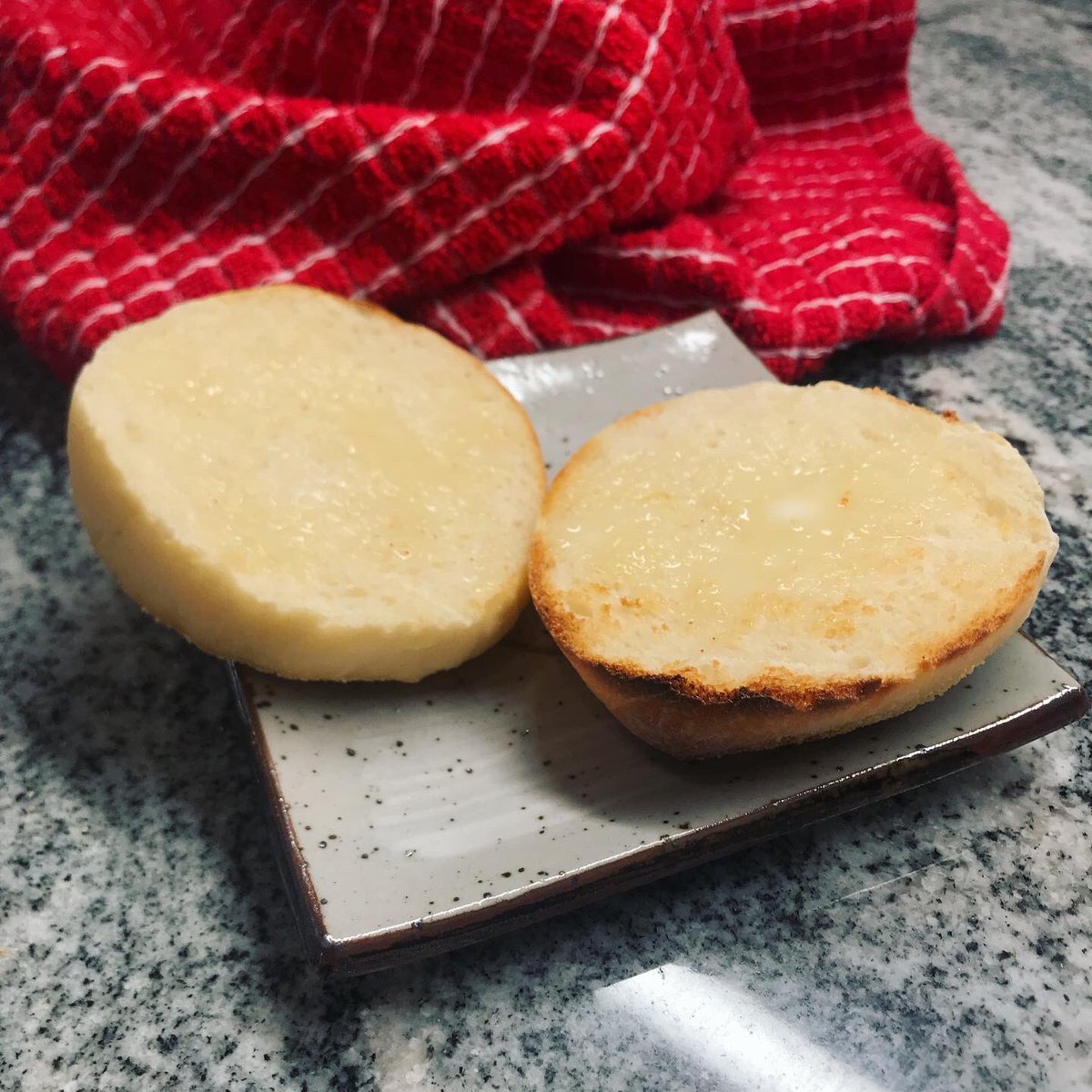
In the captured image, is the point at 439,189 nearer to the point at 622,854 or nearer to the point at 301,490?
the point at 301,490

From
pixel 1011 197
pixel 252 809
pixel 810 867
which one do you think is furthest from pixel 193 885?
pixel 1011 197

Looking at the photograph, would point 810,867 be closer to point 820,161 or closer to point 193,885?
point 193,885

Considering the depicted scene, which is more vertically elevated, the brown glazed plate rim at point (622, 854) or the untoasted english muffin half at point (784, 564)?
the untoasted english muffin half at point (784, 564)

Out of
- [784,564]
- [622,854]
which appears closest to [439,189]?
[784,564]

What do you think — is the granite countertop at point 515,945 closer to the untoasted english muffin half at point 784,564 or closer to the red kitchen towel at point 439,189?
the untoasted english muffin half at point 784,564

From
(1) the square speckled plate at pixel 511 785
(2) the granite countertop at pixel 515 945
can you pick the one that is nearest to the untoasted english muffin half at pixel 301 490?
(1) the square speckled plate at pixel 511 785

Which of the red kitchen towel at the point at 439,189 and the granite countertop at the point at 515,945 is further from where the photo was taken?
the red kitchen towel at the point at 439,189
